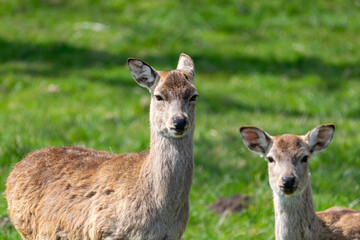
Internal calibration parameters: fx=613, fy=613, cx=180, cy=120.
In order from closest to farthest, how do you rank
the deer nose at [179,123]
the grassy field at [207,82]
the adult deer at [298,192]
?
the deer nose at [179,123] < the adult deer at [298,192] < the grassy field at [207,82]

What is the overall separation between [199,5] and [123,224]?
423 inches

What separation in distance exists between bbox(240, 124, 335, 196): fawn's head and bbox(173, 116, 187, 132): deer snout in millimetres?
950

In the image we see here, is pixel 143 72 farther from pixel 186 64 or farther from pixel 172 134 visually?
pixel 172 134

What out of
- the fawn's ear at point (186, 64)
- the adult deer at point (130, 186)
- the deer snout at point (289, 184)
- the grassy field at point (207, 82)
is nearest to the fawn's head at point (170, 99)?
the adult deer at point (130, 186)

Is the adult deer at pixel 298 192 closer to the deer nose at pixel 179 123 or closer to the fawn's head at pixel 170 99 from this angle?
the fawn's head at pixel 170 99

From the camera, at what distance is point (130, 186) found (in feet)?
17.3

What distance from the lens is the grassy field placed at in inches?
301

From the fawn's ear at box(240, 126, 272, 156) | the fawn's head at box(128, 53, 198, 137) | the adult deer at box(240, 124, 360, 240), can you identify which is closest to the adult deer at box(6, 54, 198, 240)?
the fawn's head at box(128, 53, 198, 137)

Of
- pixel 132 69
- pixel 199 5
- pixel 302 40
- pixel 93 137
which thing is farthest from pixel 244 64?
pixel 132 69

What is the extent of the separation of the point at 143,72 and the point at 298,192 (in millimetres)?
1744

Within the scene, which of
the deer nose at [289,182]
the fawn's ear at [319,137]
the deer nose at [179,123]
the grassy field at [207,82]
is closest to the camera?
the deer nose at [179,123]

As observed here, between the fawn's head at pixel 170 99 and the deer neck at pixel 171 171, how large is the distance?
0.10m

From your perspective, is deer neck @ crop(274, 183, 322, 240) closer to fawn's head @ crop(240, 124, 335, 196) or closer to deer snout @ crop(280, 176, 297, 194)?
fawn's head @ crop(240, 124, 335, 196)

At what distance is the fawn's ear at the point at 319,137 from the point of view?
564 centimetres
